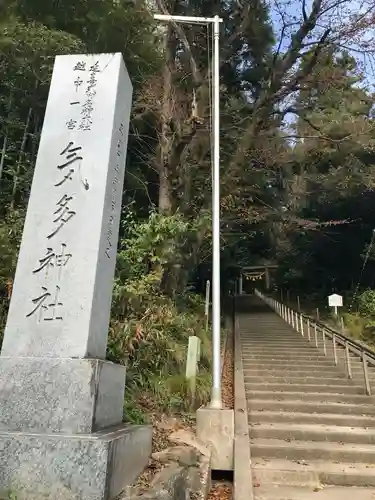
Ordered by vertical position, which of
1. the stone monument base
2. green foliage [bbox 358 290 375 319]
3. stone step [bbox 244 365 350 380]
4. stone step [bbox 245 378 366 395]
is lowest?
the stone monument base

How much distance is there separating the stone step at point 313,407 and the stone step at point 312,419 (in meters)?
0.25

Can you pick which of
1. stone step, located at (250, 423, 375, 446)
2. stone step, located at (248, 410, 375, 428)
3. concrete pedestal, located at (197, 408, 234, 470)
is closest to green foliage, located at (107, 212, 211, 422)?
concrete pedestal, located at (197, 408, 234, 470)

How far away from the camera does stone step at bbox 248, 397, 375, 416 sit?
6.88 metres

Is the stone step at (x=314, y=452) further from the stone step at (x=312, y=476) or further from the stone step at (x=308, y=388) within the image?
the stone step at (x=308, y=388)

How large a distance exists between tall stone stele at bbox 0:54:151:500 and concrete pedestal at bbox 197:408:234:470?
112 cm

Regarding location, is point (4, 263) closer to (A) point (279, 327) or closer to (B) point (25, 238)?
(B) point (25, 238)

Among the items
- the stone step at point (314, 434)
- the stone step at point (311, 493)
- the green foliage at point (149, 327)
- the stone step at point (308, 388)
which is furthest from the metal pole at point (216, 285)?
the stone step at point (308, 388)

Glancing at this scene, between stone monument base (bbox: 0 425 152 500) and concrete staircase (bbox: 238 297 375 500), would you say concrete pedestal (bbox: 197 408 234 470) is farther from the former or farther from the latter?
stone monument base (bbox: 0 425 152 500)

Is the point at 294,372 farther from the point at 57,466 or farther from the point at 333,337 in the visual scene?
the point at 57,466

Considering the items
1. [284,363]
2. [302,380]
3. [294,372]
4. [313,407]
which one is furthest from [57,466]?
[284,363]

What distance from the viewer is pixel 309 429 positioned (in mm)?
6055

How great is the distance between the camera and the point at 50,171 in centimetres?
422

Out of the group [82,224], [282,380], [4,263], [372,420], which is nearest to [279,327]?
[282,380]

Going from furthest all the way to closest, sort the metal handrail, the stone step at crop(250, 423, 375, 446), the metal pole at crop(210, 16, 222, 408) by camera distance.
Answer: the metal handrail
the stone step at crop(250, 423, 375, 446)
the metal pole at crop(210, 16, 222, 408)
